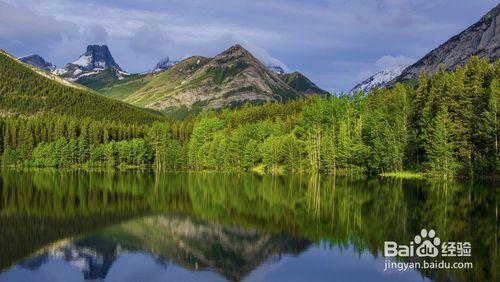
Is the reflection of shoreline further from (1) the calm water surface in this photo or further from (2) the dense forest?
(2) the dense forest

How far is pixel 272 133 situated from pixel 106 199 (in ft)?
347

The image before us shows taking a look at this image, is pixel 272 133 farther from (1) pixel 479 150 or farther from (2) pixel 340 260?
(2) pixel 340 260

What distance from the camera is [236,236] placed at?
36344 mm

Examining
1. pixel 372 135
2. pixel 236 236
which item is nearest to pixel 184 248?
pixel 236 236

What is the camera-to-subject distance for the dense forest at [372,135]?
302 feet

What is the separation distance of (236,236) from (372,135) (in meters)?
89.4

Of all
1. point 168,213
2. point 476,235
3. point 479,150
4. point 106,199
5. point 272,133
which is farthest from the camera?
point 272,133

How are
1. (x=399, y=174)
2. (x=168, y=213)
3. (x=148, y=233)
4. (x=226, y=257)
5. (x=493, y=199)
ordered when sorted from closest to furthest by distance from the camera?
(x=226, y=257), (x=148, y=233), (x=168, y=213), (x=493, y=199), (x=399, y=174)

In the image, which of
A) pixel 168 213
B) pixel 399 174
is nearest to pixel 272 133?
pixel 399 174

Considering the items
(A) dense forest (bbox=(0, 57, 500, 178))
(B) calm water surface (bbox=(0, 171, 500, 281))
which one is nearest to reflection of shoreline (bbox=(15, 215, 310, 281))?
(B) calm water surface (bbox=(0, 171, 500, 281))

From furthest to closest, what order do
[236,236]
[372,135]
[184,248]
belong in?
1. [372,135]
2. [236,236]
3. [184,248]

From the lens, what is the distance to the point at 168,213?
4947cm

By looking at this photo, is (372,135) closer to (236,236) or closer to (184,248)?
(236,236)

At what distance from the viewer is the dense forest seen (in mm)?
91938
